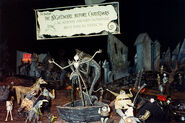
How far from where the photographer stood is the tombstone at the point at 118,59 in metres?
4.98

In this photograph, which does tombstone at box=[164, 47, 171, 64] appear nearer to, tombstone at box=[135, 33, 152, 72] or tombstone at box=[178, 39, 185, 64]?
tombstone at box=[178, 39, 185, 64]

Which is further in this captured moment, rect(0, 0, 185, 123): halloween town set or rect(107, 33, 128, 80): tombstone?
rect(107, 33, 128, 80): tombstone

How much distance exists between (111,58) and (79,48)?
100cm

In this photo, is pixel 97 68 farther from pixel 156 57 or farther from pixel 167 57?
pixel 167 57

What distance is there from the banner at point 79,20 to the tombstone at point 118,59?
55 centimetres

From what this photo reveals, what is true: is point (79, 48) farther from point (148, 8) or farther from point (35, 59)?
point (148, 8)

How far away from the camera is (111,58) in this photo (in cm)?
507

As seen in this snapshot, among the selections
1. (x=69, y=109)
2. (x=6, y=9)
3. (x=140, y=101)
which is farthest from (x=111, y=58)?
(x=6, y=9)

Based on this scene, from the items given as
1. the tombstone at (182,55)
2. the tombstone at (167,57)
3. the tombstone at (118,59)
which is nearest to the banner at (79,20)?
the tombstone at (118,59)

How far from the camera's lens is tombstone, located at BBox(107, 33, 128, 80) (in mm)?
4984

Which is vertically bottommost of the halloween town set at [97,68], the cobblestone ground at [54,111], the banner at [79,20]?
the cobblestone ground at [54,111]

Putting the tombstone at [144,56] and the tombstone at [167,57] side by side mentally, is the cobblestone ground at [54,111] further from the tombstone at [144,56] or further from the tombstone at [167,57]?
the tombstone at [167,57]

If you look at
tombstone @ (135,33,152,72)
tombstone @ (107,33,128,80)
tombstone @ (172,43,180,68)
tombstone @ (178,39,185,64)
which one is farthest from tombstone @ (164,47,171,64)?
tombstone @ (107,33,128,80)

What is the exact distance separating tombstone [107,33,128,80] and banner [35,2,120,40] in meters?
0.55
